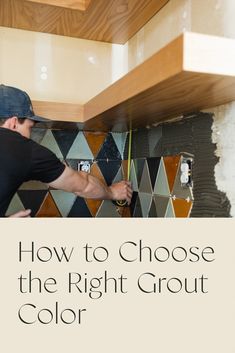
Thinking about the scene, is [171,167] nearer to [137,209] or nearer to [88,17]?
[137,209]

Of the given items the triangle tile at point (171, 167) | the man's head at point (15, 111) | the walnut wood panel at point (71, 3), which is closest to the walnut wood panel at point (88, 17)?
the walnut wood panel at point (71, 3)

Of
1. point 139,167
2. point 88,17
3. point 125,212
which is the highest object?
point 88,17

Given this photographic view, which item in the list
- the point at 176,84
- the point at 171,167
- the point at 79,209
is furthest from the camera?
the point at 79,209

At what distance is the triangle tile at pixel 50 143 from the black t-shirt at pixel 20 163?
355 mm

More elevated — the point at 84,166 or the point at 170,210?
the point at 84,166

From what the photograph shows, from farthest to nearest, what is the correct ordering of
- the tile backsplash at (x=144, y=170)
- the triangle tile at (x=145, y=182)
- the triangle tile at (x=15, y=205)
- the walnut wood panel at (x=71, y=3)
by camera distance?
the triangle tile at (x=15, y=205)
the triangle tile at (x=145, y=182)
the walnut wood panel at (x=71, y=3)
the tile backsplash at (x=144, y=170)

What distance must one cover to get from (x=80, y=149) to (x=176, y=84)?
2.76 feet

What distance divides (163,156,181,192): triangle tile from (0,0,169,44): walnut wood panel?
528 millimetres

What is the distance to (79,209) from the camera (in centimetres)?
148

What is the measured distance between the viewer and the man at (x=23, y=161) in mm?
991

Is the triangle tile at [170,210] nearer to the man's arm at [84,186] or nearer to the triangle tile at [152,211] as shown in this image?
the triangle tile at [152,211]

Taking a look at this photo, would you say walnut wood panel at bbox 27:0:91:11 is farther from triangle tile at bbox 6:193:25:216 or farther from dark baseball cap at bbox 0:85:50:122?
triangle tile at bbox 6:193:25:216

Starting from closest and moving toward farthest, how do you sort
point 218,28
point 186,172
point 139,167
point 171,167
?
1. point 218,28
2. point 186,172
3. point 171,167
4. point 139,167

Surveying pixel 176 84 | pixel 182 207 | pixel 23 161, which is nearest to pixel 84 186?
pixel 23 161
